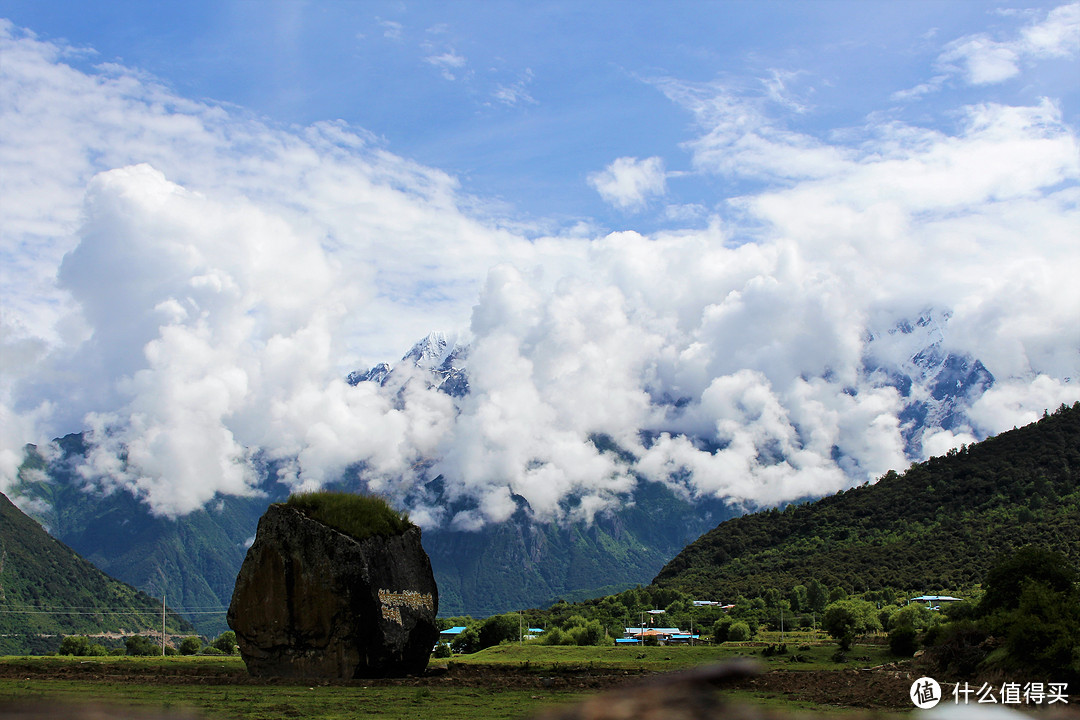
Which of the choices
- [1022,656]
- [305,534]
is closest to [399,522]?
→ [305,534]

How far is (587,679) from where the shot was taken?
142 feet

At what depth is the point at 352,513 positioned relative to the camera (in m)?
46.7

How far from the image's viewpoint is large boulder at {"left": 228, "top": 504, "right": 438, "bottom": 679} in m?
42.6

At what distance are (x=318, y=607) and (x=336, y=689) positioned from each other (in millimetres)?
5954

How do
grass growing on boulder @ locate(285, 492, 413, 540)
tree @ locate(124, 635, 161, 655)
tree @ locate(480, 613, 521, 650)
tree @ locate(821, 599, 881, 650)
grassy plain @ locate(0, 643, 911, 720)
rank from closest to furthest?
grassy plain @ locate(0, 643, 911, 720), grass growing on boulder @ locate(285, 492, 413, 540), tree @ locate(821, 599, 881, 650), tree @ locate(124, 635, 161, 655), tree @ locate(480, 613, 521, 650)

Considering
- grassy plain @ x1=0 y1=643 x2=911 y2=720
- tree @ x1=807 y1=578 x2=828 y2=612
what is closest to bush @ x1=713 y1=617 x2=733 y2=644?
tree @ x1=807 y1=578 x2=828 y2=612

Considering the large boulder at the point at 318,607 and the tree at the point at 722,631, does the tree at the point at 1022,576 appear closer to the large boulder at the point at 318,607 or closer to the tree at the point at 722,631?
the large boulder at the point at 318,607

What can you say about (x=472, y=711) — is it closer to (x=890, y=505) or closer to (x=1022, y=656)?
(x=1022, y=656)

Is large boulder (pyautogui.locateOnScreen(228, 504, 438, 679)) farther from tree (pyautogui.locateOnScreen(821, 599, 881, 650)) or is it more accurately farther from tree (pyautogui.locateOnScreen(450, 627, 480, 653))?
tree (pyautogui.locateOnScreen(450, 627, 480, 653))

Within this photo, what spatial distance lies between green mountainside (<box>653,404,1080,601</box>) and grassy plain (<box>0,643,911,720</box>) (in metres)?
59.3

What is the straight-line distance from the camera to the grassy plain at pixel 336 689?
1176 inches

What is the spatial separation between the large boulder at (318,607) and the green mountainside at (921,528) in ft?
264

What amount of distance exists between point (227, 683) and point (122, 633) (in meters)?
175

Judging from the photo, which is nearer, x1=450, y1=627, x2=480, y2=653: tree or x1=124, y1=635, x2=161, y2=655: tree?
x1=124, y1=635, x2=161, y2=655: tree
